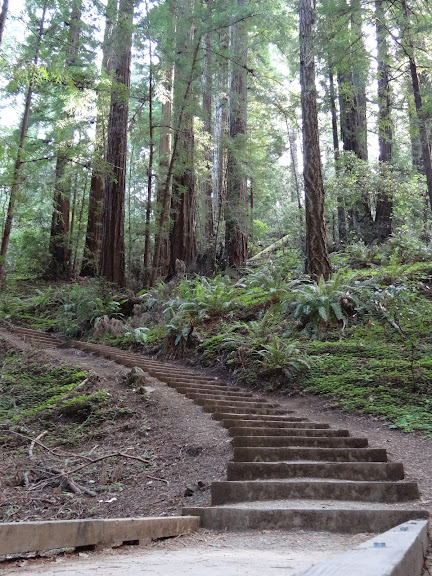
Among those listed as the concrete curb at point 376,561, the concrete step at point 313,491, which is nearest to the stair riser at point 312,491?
the concrete step at point 313,491

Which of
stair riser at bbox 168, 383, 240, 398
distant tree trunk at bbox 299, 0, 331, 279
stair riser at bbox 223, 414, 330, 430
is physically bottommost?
stair riser at bbox 223, 414, 330, 430

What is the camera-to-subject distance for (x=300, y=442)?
461 cm

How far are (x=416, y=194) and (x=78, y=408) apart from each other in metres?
12.5

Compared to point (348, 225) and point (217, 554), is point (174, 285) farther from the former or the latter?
point (217, 554)

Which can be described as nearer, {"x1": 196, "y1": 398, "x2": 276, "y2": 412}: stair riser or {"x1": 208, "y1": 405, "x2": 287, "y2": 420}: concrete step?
{"x1": 208, "y1": 405, "x2": 287, "y2": 420}: concrete step

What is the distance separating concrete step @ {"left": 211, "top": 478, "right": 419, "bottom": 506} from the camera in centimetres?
344

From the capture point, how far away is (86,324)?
12594mm

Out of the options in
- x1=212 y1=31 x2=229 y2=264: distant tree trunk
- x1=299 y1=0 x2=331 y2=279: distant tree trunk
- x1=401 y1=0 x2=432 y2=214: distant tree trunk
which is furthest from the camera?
x1=212 y1=31 x2=229 y2=264: distant tree trunk

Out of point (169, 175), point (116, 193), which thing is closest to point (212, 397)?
point (169, 175)

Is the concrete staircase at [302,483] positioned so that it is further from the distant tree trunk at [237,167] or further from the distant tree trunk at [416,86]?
the distant tree trunk at [237,167]

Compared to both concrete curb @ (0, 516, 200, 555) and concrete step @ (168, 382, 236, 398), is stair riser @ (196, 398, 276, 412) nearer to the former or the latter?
concrete step @ (168, 382, 236, 398)

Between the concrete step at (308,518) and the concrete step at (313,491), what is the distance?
0.88 ft

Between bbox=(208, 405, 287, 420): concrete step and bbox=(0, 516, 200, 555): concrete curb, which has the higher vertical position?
bbox=(208, 405, 287, 420): concrete step

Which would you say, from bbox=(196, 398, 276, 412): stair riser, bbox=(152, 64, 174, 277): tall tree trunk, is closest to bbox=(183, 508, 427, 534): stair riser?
bbox=(196, 398, 276, 412): stair riser
